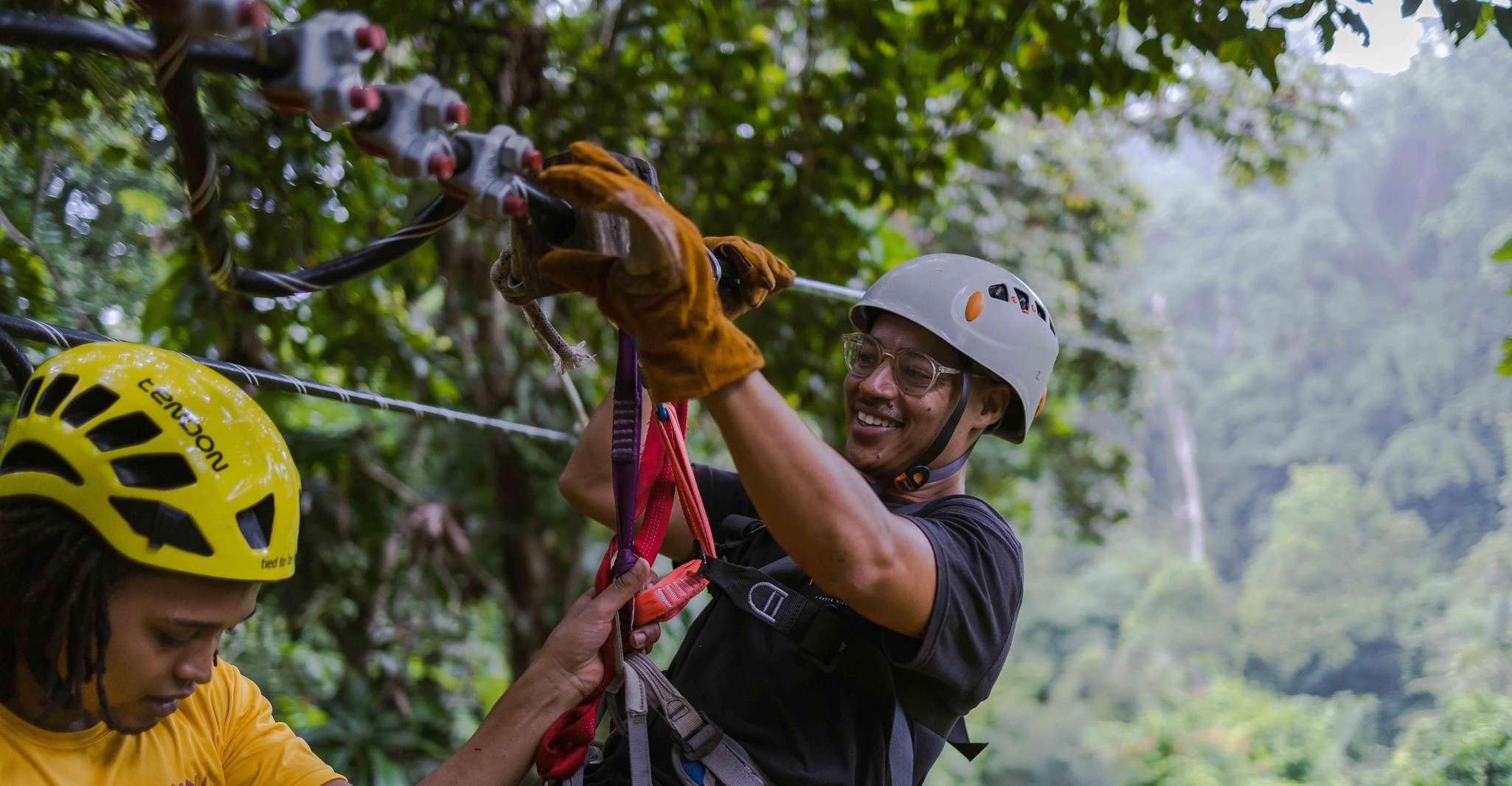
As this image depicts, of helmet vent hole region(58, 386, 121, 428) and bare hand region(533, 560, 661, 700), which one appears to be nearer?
helmet vent hole region(58, 386, 121, 428)

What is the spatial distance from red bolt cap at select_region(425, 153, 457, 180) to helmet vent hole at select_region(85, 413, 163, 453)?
50 cm

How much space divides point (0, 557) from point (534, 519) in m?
5.03

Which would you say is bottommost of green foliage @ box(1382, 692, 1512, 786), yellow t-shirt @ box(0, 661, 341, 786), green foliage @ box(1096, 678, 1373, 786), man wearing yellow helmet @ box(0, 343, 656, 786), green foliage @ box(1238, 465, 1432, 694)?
yellow t-shirt @ box(0, 661, 341, 786)

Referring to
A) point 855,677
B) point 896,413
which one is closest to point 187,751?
point 855,677

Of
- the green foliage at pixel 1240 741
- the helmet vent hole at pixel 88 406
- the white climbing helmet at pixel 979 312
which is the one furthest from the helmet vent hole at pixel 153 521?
the green foliage at pixel 1240 741

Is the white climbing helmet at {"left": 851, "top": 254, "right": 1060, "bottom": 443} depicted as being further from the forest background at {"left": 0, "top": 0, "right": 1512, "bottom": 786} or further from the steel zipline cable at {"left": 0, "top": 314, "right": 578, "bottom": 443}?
the forest background at {"left": 0, "top": 0, "right": 1512, "bottom": 786}

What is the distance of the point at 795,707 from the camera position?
6.53ft

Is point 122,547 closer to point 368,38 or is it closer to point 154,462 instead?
point 154,462

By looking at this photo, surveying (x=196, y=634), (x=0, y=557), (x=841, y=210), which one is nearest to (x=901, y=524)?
(x=196, y=634)

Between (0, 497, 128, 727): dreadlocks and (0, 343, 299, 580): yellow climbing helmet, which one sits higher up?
(0, 343, 299, 580): yellow climbing helmet

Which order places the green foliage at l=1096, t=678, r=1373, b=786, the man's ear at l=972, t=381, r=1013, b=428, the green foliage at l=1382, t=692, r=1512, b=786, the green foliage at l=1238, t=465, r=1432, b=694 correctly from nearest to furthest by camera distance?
the man's ear at l=972, t=381, r=1013, b=428, the green foliage at l=1382, t=692, r=1512, b=786, the green foliage at l=1096, t=678, r=1373, b=786, the green foliage at l=1238, t=465, r=1432, b=694

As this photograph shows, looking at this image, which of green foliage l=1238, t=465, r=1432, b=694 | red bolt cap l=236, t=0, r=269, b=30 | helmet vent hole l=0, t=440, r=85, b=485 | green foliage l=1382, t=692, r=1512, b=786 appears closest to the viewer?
red bolt cap l=236, t=0, r=269, b=30

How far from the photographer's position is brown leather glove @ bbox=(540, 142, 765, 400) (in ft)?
4.50

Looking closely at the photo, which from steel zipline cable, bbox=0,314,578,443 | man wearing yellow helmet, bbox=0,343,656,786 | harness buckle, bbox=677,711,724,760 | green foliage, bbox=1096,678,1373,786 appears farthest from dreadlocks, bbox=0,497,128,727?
green foliage, bbox=1096,678,1373,786
